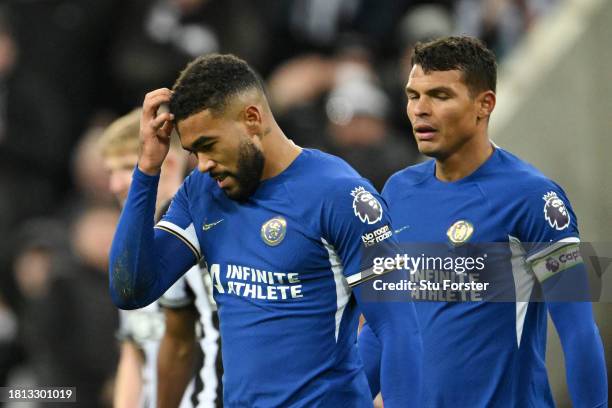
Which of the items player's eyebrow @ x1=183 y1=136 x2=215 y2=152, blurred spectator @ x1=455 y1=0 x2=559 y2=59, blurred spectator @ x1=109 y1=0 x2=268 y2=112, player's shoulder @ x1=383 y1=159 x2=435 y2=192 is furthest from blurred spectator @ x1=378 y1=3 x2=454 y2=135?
player's eyebrow @ x1=183 y1=136 x2=215 y2=152

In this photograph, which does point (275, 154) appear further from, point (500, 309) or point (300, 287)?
point (500, 309)

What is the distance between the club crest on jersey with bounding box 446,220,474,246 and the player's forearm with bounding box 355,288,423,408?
69 cm

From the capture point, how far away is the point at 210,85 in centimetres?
414

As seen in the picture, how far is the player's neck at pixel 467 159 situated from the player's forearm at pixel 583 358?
660 millimetres

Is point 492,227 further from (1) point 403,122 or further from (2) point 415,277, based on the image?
(1) point 403,122

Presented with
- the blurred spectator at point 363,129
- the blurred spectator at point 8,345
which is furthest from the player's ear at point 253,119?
the blurred spectator at point 8,345

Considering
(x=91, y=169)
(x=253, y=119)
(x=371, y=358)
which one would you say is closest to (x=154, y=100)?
(x=253, y=119)

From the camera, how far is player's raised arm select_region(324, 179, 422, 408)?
4.02 metres

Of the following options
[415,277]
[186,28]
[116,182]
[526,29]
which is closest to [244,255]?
[415,277]

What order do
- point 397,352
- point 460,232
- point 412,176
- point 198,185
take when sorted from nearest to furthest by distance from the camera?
point 397,352 → point 198,185 → point 460,232 → point 412,176

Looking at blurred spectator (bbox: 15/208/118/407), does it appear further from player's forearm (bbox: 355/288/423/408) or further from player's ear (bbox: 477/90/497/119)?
player's forearm (bbox: 355/288/423/408)

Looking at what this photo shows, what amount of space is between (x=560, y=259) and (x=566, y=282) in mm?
81

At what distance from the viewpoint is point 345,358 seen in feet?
13.5

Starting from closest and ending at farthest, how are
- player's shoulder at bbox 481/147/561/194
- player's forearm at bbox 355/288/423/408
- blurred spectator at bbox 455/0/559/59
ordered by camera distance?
1. player's forearm at bbox 355/288/423/408
2. player's shoulder at bbox 481/147/561/194
3. blurred spectator at bbox 455/0/559/59
